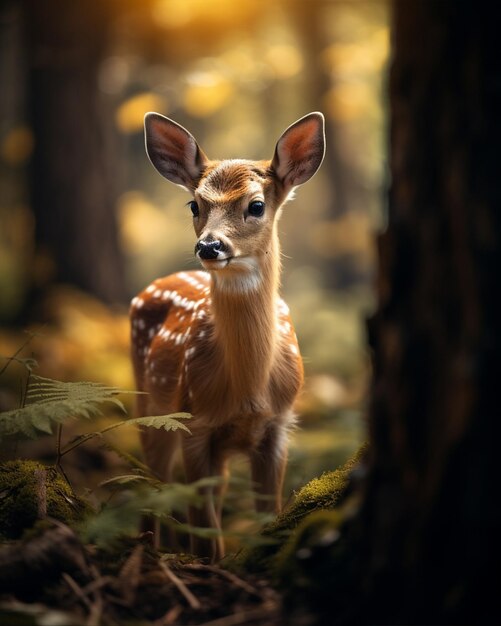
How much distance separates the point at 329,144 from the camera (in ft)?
50.8

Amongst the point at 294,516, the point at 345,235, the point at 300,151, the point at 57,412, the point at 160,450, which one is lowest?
the point at 160,450

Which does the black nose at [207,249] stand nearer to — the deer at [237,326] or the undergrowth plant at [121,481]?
the deer at [237,326]

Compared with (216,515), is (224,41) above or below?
above

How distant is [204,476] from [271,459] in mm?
407

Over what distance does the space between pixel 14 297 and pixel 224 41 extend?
353 inches

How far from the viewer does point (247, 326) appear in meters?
4.09

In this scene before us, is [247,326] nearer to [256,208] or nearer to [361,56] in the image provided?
[256,208]

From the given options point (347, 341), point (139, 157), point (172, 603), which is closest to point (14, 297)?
point (347, 341)

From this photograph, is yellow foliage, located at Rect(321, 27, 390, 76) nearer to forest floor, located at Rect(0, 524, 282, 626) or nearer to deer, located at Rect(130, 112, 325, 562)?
deer, located at Rect(130, 112, 325, 562)

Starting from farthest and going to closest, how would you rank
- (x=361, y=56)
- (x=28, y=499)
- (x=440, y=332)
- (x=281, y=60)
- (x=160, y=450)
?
(x=281, y=60) → (x=361, y=56) → (x=160, y=450) → (x=28, y=499) → (x=440, y=332)

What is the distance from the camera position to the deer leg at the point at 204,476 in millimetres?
3861

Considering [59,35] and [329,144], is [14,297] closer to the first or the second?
[59,35]

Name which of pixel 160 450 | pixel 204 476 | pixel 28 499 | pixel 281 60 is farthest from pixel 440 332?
pixel 281 60

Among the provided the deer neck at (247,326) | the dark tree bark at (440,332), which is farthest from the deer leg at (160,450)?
the dark tree bark at (440,332)
